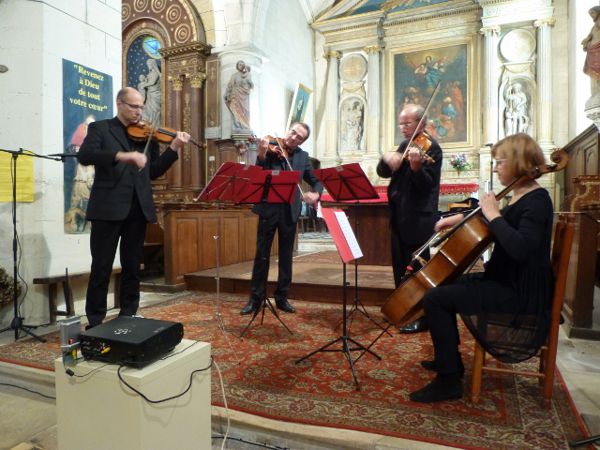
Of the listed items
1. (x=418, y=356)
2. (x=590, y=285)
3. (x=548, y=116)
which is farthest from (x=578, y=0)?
(x=418, y=356)

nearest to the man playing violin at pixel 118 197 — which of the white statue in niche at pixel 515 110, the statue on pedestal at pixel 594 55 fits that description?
the statue on pedestal at pixel 594 55

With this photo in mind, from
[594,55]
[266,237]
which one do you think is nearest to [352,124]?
[594,55]

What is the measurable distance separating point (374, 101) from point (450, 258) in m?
11.1

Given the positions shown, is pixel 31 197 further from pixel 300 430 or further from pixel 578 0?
pixel 578 0

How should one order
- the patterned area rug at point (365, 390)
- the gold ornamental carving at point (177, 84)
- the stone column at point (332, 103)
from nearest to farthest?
the patterned area rug at point (365, 390) → the gold ornamental carving at point (177, 84) → the stone column at point (332, 103)

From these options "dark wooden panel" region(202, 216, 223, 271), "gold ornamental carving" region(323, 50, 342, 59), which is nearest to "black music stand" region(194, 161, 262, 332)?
"dark wooden panel" region(202, 216, 223, 271)

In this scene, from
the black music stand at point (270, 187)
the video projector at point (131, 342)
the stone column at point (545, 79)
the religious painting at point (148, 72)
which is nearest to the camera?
the video projector at point (131, 342)

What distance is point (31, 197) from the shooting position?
382 centimetres

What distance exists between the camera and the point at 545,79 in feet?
35.1

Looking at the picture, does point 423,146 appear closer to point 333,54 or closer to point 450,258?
point 450,258

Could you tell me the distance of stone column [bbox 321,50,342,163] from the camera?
13.2 m

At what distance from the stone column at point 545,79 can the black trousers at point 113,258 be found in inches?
403

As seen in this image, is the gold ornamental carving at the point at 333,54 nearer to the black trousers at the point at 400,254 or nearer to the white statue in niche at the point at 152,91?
the white statue in niche at the point at 152,91

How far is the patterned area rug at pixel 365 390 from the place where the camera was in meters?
1.97
